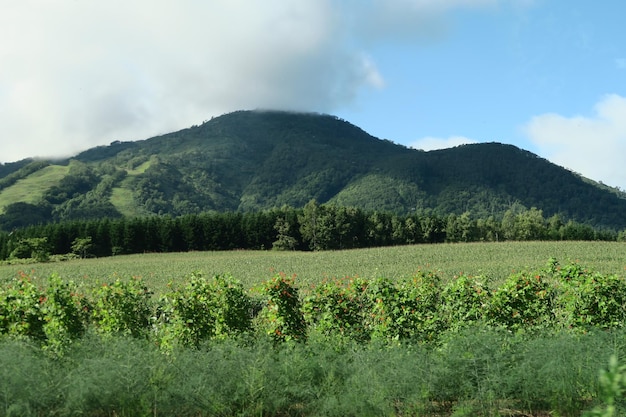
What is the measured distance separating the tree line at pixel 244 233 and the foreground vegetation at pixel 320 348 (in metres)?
74.1

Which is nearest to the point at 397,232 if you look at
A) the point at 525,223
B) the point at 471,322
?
the point at 525,223

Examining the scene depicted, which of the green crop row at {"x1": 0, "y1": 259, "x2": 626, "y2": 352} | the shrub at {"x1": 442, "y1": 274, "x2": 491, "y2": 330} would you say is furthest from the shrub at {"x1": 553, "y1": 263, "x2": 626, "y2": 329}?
the shrub at {"x1": 442, "y1": 274, "x2": 491, "y2": 330}

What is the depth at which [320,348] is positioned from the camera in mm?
9117

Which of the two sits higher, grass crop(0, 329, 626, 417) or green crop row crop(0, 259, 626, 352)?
green crop row crop(0, 259, 626, 352)

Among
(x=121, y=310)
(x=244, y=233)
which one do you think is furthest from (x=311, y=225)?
(x=121, y=310)

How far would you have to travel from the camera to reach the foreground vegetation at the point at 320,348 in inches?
270

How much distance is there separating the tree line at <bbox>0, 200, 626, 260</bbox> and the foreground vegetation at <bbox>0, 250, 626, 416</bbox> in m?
74.1

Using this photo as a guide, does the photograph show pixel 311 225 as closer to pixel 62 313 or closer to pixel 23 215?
pixel 62 313

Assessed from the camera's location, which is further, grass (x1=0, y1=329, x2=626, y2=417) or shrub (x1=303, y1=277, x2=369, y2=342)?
shrub (x1=303, y1=277, x2=369, y2=342)

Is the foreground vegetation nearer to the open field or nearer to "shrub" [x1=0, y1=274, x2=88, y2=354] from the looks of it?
"shrub" [x1=0, y1=274, x2=88, y2=354]

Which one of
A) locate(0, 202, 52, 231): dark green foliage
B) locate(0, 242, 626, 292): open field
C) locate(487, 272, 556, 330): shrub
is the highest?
locate(0, 202, 52, 231): dark green foliage

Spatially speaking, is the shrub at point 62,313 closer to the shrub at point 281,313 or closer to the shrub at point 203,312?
the shrub at point 203,312

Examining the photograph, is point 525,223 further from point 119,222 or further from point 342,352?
point 342,352

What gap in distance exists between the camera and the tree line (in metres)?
82.5
